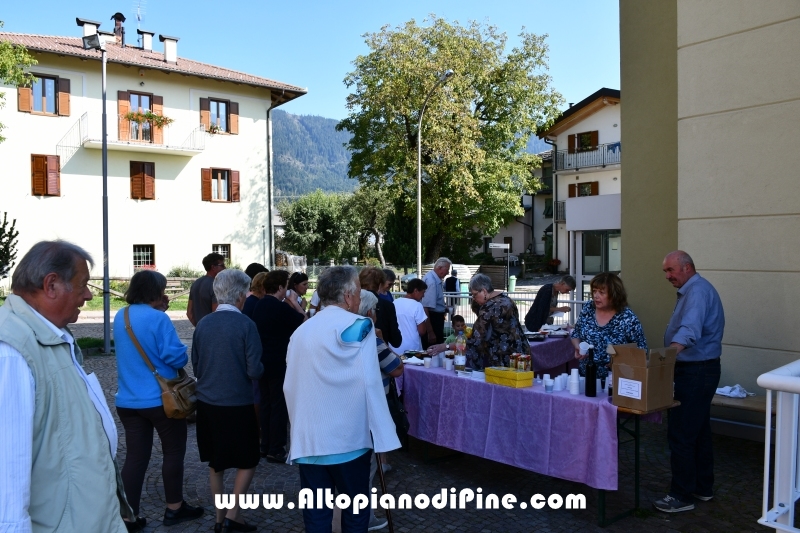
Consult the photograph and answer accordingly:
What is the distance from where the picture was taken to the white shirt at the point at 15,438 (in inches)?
66.0

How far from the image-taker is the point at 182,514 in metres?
4.55

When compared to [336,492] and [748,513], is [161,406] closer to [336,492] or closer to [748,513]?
[336,492]

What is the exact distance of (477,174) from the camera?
3123 centimetres

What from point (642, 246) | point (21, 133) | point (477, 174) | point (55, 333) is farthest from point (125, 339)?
point (477, 174)

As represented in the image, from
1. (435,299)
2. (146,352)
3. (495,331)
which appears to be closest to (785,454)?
(495,331)

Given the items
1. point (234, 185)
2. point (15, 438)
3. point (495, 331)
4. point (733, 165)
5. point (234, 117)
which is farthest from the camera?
point (234, 185)

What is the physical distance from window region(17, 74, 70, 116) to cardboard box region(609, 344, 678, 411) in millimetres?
27509

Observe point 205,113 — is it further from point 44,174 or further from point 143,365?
point 143,365

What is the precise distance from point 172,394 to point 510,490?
2.81m

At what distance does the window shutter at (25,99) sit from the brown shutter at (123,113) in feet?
10.9

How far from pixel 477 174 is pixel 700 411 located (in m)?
27.1

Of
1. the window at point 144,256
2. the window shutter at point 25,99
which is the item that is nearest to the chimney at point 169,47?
the window shutter at point 25,99

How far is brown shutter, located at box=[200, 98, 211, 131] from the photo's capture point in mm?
29562

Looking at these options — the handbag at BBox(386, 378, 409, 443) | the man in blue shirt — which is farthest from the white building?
the man in blue shirt
